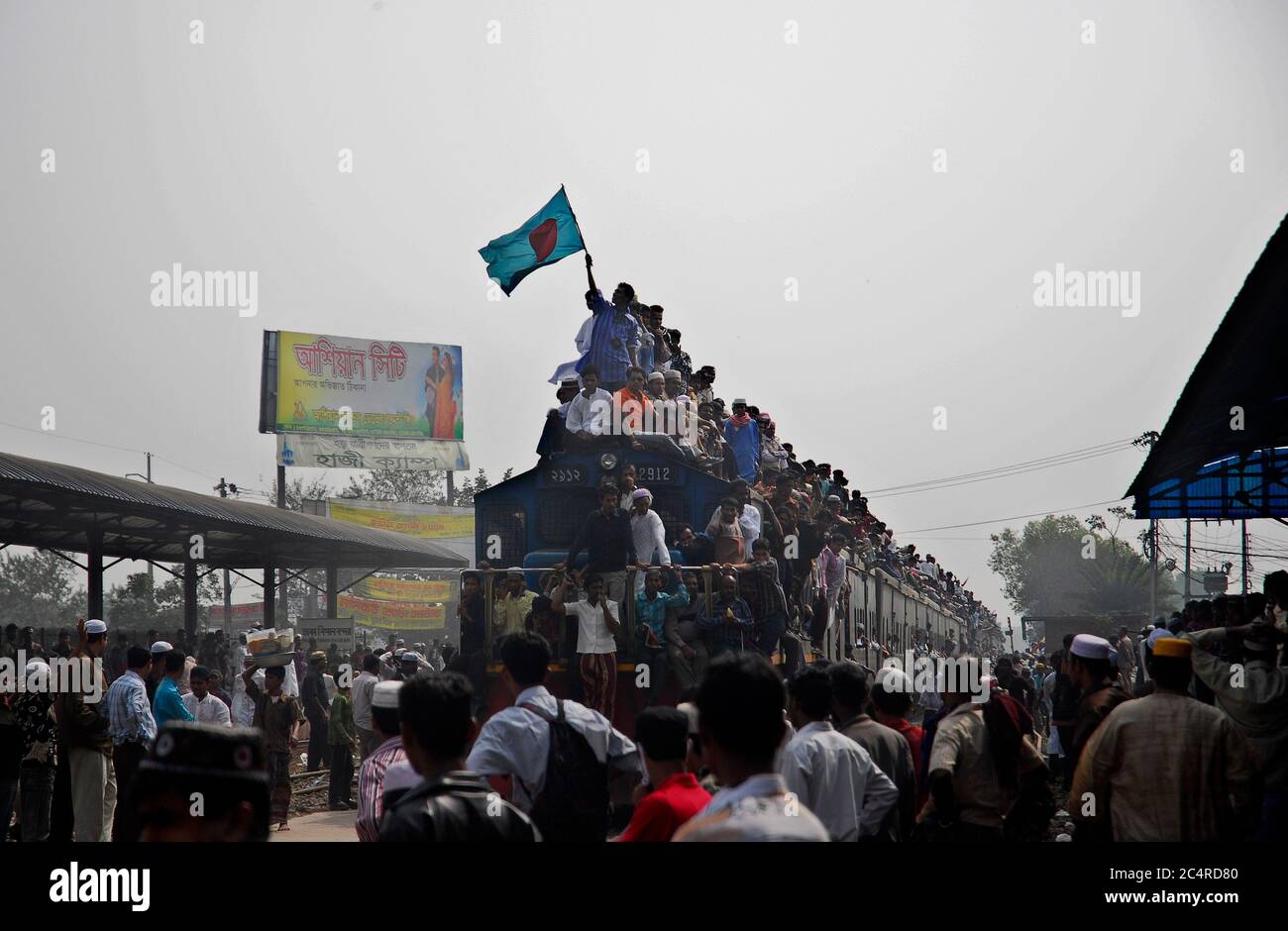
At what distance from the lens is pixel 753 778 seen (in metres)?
3.08

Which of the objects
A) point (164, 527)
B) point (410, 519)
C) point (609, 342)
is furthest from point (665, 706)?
point (410, 519)

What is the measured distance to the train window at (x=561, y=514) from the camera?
12750 millimetres

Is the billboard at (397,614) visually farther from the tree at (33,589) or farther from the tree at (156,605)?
the tree at (33,589)

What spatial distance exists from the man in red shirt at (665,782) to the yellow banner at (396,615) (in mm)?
42064

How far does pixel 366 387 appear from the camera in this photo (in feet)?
136

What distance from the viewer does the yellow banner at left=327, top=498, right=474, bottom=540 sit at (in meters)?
43.1

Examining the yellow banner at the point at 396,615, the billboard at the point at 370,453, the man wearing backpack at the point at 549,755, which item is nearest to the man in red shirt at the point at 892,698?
the man wearing backpack at the point at 549,755

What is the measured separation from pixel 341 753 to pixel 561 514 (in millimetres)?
5438

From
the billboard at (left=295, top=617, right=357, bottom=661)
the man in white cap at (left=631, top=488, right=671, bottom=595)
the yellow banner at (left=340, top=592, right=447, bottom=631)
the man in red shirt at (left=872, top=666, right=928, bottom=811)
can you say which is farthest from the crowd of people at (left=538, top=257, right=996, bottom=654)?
the yellow banner at (left=340, top=592, right=447, bottom=631)

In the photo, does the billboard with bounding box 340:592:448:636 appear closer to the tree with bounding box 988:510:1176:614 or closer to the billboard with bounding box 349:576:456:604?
the billboard with bounding box 349:576:456:604
